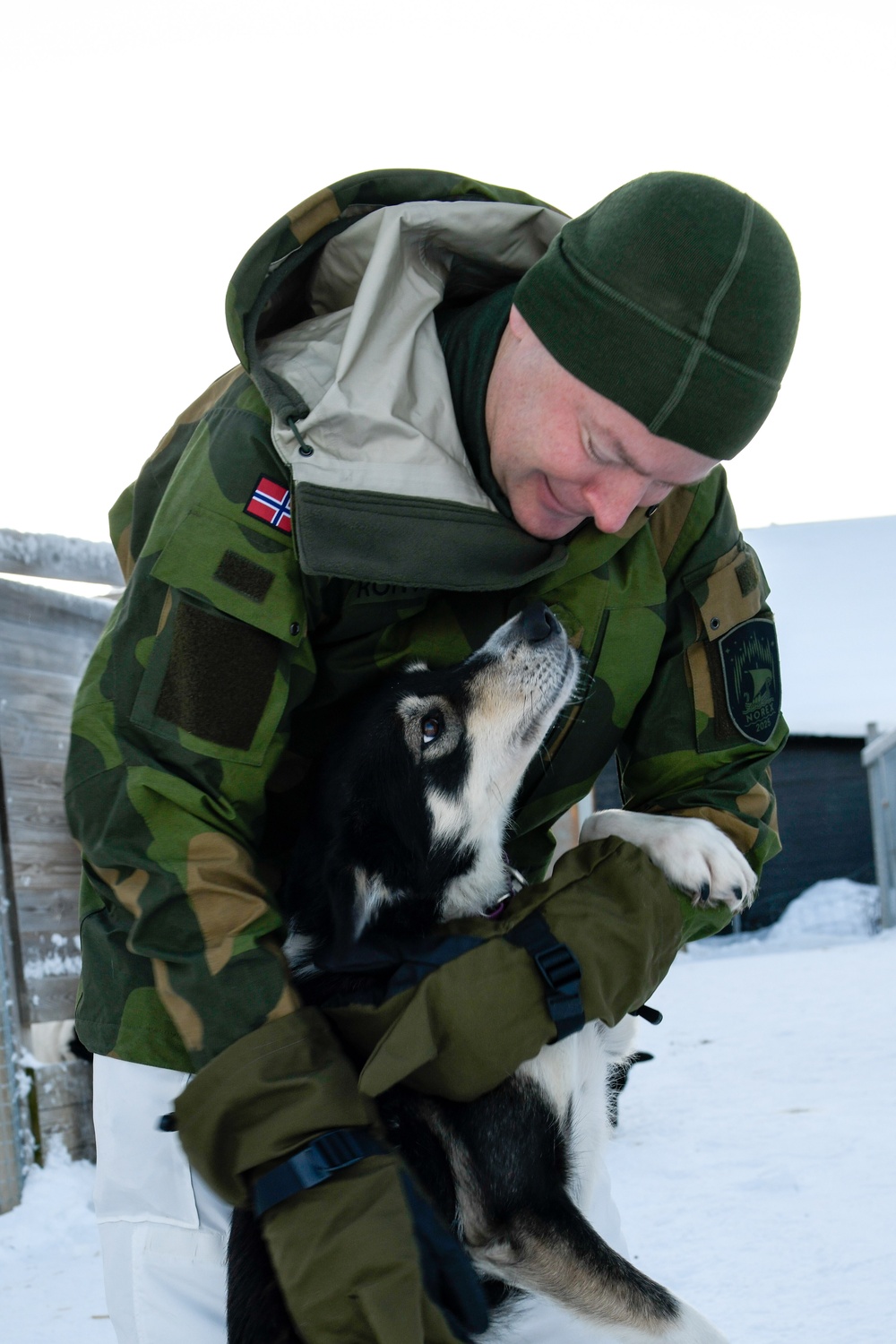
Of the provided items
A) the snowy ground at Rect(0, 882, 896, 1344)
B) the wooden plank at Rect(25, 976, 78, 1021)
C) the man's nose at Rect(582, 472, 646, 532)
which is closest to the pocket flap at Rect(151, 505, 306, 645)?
the man's nose at Rect(582, 472, 646, 532)

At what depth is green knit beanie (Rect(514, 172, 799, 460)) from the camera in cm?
Answer: 176

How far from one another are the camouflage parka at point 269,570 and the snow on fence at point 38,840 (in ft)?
7.54

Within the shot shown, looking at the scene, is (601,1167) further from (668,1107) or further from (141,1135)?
(668,1107)

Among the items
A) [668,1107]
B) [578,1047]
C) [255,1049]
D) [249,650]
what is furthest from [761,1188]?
[249,650]

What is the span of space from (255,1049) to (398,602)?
0.84 meters

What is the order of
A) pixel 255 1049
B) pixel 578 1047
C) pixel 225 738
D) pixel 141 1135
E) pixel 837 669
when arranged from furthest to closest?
pixel 837 669 → pixel 578 1047 → pixel 141 1135 → pixel 225 738 → pixel 255 1049

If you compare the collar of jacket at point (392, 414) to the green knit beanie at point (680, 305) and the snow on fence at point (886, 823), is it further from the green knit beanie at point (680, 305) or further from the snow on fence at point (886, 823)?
the snow on fence at point (886, 823)

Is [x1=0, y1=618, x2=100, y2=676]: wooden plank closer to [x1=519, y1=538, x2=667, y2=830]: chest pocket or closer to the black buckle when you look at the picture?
[x1=519, y1=538, x2=667, y2=830]: chest pocket

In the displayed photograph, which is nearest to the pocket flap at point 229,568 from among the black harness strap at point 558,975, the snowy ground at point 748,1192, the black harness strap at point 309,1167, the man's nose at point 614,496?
the man's nose at point 614,496

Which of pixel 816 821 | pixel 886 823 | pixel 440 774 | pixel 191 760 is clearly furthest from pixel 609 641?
pixel 816 821

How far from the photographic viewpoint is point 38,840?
4.31 m

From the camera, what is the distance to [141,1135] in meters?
2.00

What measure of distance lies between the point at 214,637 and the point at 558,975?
0.81 metres

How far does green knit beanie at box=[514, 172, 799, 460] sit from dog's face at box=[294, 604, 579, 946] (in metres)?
0.56
